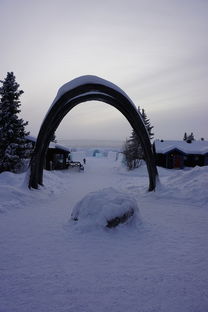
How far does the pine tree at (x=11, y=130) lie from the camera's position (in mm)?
20234

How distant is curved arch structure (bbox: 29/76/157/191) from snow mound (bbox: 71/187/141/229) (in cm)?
653

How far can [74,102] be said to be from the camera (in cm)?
1460

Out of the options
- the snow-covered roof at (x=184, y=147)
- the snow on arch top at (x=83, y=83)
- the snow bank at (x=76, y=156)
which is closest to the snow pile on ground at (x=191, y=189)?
the snow on arch top at (x=83, y=83)

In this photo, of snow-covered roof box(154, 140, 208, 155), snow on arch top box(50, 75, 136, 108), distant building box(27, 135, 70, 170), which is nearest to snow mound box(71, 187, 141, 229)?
snow on arch top box(50, 75, 136, 108)

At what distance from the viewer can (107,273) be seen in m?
4.22

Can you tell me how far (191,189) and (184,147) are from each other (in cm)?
2601

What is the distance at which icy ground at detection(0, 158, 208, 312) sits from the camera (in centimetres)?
339

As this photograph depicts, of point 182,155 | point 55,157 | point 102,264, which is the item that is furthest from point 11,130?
point 182,155

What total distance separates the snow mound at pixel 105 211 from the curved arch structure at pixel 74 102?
6527mm

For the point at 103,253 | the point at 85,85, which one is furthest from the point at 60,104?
the point at 103,253

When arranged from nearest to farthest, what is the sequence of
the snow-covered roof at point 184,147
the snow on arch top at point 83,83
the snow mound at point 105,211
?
the snow mound at point 105,211 < the snow on arch top at point 83,83 < the snow-covered roof at point 184,147

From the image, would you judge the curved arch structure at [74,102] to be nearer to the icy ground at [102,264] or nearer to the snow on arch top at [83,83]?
the snow on arch top at [83,83]

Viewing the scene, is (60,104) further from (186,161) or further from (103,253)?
(186,161)

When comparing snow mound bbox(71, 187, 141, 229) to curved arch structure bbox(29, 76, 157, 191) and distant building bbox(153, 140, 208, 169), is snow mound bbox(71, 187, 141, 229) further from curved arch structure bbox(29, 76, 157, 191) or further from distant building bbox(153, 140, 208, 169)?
distant building bbox(153, 140, 208, 169)
